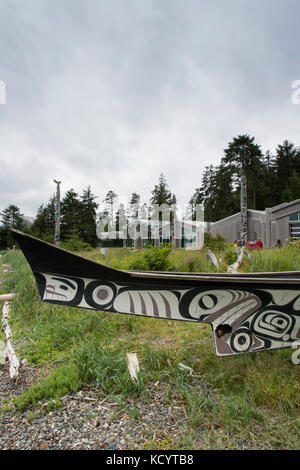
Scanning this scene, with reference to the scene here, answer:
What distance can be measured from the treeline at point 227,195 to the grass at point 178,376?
67.1ft

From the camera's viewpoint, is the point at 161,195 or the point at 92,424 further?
the point at 161,195

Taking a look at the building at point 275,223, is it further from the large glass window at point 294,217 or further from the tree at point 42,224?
the tree at point 42,224

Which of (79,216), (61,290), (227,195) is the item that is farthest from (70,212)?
(61,290)

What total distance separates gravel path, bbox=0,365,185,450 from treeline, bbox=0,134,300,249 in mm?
21631

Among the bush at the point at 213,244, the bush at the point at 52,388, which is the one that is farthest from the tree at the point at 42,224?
the bush at the point at 52,388

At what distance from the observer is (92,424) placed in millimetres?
1521

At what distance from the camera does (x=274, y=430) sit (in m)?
1.40

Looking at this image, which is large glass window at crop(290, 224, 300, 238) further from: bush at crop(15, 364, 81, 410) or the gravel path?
bush at crop(15, 364, 81, 410)

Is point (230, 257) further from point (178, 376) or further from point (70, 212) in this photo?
point (70, 212)

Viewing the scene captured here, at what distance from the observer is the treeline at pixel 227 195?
26.4m

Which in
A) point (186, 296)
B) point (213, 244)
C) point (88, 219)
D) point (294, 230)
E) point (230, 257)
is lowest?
point (186, 296)

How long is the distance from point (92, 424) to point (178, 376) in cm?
74

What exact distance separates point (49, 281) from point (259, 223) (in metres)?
17.8

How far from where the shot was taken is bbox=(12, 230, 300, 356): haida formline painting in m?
1.67
